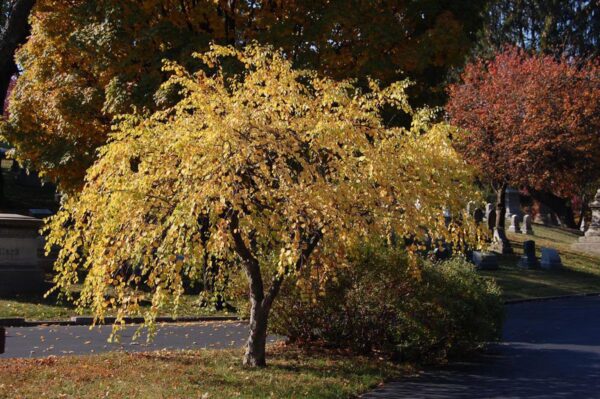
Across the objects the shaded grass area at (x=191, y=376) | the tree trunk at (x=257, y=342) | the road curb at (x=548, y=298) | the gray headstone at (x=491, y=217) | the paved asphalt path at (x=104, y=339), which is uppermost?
the gray headstone at (x=491, y=217)

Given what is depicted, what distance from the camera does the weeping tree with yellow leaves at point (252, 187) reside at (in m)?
9.14

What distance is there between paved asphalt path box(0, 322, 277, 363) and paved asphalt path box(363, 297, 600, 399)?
13.0 ft

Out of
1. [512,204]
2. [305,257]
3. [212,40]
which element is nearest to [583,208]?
[512,204]

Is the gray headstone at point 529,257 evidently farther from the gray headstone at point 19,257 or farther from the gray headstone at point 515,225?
the gray headstone at point 19,257

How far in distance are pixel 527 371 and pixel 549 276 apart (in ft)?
60.5

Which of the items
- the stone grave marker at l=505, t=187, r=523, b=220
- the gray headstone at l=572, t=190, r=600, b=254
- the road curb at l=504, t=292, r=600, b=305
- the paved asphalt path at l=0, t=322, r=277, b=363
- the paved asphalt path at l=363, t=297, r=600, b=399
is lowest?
the road curb at l=504, t=292, r=600, b=305

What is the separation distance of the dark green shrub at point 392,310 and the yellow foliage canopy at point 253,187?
182 centimetres

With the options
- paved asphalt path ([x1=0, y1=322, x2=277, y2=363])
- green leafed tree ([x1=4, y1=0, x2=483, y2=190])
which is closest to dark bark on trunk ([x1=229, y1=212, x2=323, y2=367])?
paved asphalt path ([x1=0, y1=322, x2=277, y2=363])

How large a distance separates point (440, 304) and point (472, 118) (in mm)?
26244

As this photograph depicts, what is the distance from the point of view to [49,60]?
66.2 feet

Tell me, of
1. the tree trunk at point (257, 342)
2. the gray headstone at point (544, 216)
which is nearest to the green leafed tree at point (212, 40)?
the tree trunk at point (257, 342)

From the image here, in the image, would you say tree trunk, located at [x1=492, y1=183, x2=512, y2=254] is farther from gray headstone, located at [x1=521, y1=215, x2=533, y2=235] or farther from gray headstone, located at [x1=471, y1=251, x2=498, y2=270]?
gray headstone, located at [x1=521, y1=215, x2=533, y2=235]

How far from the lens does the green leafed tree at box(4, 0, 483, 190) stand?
17.1m

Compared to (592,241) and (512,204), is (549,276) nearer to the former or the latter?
(592,241)
